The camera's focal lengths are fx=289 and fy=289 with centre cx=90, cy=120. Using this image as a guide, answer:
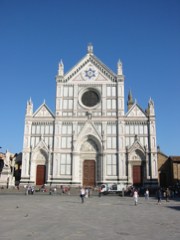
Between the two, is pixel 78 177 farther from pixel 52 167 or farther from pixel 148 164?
pixel 148 164

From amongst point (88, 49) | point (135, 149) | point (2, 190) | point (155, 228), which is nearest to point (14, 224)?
point (155, 228)

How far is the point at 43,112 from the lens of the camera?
46.6 m

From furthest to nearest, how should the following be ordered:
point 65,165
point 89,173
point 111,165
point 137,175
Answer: point 89,173
point 65,165
point 111,165
point 137,175

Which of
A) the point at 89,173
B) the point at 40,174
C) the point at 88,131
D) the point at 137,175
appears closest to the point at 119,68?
the point at 88,131

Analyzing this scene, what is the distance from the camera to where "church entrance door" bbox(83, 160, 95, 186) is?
146 feet

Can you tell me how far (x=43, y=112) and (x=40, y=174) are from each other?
984 centimetres

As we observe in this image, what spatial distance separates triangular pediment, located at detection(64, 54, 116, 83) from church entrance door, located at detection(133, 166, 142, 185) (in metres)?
14.6

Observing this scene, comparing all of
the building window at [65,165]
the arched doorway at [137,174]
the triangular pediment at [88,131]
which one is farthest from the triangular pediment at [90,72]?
the arched doorway at [137,174]

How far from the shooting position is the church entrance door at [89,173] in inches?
1751

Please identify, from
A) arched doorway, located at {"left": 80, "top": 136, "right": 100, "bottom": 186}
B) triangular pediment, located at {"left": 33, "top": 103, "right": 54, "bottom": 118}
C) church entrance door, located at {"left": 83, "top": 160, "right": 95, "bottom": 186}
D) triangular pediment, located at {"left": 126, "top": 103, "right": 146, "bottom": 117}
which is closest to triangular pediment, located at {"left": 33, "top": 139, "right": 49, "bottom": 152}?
triangular pediment, located at {"left": 33, "top": 103, "right": 54, "bottom": 118}

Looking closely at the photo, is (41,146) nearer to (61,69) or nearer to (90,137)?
(90,137)

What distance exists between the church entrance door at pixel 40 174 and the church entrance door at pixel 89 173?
6.31 m

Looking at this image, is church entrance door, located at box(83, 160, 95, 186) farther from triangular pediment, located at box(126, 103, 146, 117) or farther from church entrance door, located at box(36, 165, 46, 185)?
triangular pediment, located at box(126, 103, 146, 117)

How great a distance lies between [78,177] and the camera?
44062 mm
